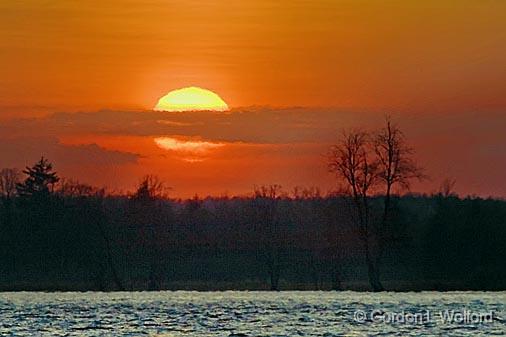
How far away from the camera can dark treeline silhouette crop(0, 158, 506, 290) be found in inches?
3725

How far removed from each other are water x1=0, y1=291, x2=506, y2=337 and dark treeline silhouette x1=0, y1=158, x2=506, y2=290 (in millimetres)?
6510

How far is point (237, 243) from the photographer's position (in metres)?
107

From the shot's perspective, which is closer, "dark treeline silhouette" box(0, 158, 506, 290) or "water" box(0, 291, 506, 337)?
"water" box(0, 291, 506, 337)

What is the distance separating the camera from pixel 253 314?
6925 cm

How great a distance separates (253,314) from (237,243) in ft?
123

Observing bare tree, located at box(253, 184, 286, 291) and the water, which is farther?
bare tree, located at box(253, 184, 286, 291)

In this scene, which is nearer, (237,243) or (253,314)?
(253,314)

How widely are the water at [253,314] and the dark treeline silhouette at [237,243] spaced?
6510mm

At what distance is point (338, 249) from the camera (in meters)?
99.6

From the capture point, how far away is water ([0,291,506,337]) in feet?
195

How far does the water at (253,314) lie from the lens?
5931 cm

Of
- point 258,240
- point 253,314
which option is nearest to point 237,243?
point 258,240

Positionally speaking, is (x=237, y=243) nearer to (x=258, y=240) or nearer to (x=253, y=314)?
(x=258, y=240)

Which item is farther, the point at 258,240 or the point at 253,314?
the point at 258,240
